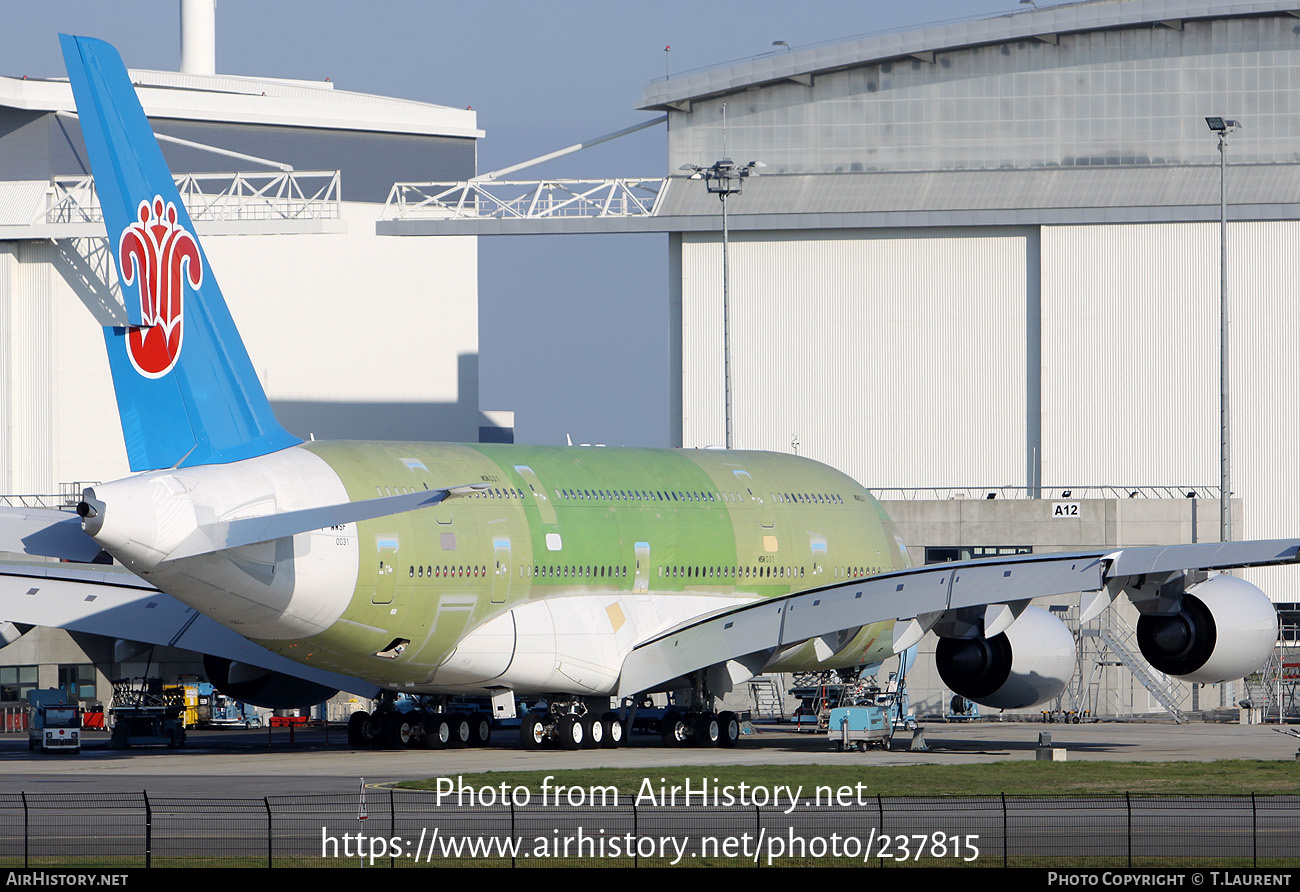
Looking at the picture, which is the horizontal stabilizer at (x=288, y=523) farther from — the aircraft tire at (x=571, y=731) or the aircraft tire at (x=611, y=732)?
the aircraft tire at (x=611, y=732)

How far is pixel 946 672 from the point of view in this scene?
1287 inches

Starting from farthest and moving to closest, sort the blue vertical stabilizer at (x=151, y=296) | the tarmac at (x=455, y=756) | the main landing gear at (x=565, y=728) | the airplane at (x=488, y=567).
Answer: the main landing gear at (x=565, y=728) < the tarmac at (x=455, y=756) < the airplane at (x=488, y=567) < the blue vertical stabilizer at (x=151, y=296)

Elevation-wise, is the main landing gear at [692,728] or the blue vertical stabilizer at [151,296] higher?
the blue vertical stabilizer at [151,296]

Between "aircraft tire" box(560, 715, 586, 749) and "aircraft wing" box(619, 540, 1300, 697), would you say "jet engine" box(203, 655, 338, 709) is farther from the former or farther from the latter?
"aircraft wing" box(619, 540, 1300, 697)

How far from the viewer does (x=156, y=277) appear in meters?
26.2

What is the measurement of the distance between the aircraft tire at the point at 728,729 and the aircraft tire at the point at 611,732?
1965 mm

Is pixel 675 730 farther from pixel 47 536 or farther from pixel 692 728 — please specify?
pixel 47 536

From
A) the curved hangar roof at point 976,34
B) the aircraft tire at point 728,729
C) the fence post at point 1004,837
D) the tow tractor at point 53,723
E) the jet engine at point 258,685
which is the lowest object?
the tow tractor at point 53,723

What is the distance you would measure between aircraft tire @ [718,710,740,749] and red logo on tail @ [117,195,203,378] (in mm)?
13117

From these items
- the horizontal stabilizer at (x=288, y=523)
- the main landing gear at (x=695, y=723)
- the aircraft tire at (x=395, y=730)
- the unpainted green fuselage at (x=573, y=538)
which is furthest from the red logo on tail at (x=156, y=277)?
the main landing gear at (x=695, y=723)

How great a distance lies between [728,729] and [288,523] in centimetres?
1239

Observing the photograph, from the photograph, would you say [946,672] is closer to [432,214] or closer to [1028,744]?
[1028,744]

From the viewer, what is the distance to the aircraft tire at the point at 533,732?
32.8 metres

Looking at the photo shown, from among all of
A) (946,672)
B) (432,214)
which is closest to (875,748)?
(946,672)
